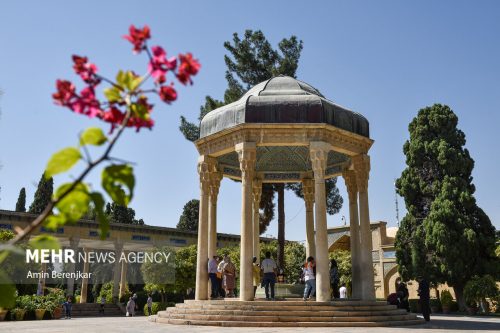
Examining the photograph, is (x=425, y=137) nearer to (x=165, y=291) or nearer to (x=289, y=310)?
(x=289, y=310)

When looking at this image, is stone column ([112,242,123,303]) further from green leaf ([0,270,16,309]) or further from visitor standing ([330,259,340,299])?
green leaf ([0,270,16,309])

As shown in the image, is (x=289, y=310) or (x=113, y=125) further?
(x=289, y=310)

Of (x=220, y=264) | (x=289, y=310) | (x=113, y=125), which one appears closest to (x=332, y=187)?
(x=220, y=264)

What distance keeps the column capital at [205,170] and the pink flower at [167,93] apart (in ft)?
46.1

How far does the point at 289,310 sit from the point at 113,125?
11.4 meters

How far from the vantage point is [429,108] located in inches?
1062

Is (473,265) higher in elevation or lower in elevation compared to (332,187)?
lower

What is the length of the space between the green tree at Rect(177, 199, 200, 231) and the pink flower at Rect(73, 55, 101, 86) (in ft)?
177

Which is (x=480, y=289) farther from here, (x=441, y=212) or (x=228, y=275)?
(x=228, y=275)

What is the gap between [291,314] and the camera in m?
11.9

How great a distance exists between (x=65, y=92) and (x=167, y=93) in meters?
0.33

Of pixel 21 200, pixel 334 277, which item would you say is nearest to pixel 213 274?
pixel 334 277

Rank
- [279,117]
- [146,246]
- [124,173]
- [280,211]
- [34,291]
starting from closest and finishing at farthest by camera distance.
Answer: [124,173], [279,117], [280,211], [34,291], [146,246]

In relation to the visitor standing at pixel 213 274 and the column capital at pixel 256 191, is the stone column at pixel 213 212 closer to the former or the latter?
the visitor standing at pixel 213 274
